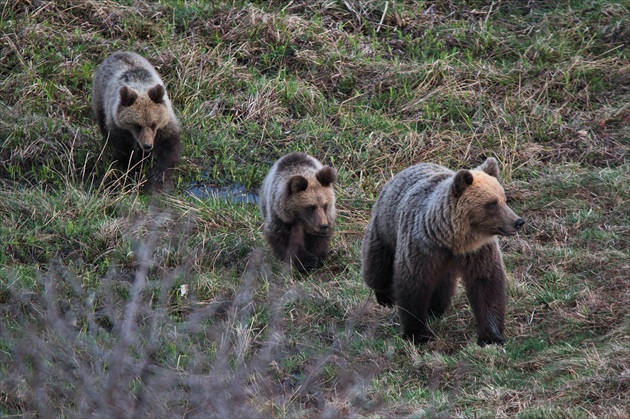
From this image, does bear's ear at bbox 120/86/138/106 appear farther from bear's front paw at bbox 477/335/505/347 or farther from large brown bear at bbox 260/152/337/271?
bear's front paw at bbox 477/335/505/347

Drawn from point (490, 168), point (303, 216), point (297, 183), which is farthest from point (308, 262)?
point (490, 168)

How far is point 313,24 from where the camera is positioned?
36.5 ft

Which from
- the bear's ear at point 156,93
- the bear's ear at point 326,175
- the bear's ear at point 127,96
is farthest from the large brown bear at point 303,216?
the bear's ear at point 127,96

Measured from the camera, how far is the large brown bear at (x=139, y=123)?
9.33 meters

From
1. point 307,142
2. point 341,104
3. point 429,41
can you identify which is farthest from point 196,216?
point 429,41

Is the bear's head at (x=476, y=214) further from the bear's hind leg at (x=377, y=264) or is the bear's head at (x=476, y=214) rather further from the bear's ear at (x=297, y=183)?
the bear's ear at (x=297, y=183)

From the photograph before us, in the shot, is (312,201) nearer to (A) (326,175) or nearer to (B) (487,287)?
(A) (326,175)

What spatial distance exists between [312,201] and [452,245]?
241 cm

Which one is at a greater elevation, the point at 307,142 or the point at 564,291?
the point at 564,291

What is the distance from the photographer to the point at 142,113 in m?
9.35

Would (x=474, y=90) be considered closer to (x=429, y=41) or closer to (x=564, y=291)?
(x=429, y=41)

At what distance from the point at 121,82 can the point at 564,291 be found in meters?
5.17

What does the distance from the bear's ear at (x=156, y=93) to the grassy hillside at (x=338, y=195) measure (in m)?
0.60

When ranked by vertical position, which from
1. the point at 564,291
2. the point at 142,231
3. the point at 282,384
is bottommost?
the point at 142,231
